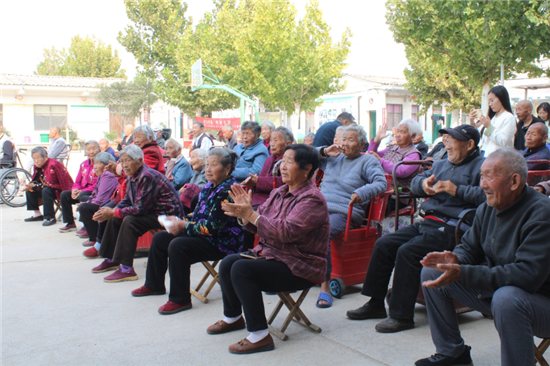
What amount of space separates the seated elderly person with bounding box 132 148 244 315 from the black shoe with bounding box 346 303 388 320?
116 centimetres

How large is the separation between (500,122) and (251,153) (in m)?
2.92

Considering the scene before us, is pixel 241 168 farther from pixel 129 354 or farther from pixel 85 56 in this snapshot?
pixel 85 56

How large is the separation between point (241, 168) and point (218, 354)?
10.3 feet

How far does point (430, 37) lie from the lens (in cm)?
1338

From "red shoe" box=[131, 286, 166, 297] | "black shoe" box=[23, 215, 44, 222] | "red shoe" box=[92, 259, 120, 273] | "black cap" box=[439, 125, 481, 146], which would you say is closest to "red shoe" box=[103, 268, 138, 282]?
"red shoe" box=[92, 259, 120, 273]

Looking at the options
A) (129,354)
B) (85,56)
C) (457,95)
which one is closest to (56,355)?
(129,354)

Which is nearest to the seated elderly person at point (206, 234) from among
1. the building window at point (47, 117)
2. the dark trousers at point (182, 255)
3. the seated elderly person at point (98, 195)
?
the dark trousers at point (182, 255)

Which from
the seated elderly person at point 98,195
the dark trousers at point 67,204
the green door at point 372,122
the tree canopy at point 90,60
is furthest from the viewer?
the tree canopy at point 90,60

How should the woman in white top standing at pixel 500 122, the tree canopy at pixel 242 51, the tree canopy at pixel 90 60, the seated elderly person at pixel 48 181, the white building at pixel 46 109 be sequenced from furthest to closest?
1. the tree canopy at pixel 90 60
2. the white building at pixel 46 109
3. the tree canopy at pixel 242 51
4. the seated elderly person at pixel 48 181
5. the woman in white top standing at pixel 500 122

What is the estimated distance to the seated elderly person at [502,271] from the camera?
2.51 metres

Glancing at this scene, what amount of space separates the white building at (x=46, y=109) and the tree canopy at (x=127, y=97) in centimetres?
92

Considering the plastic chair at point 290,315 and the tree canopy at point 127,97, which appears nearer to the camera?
the plastic chair at point 290,315

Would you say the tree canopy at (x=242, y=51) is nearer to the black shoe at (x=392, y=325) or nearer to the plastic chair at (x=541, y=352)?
the black shoe at (x=392, y=325)

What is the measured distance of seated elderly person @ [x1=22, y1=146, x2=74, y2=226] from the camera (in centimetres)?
874
